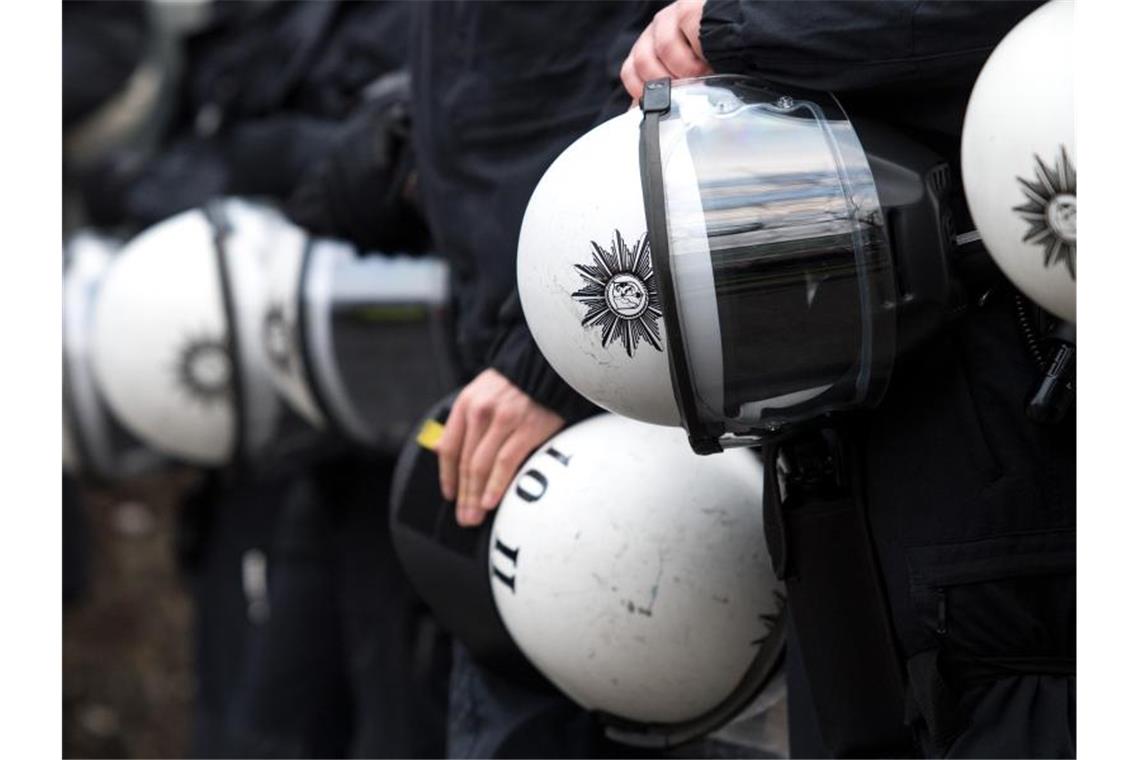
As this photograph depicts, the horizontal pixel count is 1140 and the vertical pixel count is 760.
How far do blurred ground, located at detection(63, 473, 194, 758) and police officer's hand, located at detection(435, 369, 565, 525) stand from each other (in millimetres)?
2481

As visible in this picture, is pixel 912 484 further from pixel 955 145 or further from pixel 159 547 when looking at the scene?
pixel 159 547

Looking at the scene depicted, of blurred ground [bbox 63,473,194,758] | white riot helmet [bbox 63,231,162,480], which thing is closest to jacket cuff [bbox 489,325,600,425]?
white riot helmet [bbox 63,231,162,480]

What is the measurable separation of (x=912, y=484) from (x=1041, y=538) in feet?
0.42

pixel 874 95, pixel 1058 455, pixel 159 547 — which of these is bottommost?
pixel 159 547

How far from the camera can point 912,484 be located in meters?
1.70

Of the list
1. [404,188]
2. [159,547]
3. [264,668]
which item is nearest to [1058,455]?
[404,188]

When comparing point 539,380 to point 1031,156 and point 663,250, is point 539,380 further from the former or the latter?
point 1031,156

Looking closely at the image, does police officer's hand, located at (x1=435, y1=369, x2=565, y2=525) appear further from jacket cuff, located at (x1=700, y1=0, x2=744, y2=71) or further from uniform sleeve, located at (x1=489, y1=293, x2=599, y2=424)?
jacket cuff, located at (x1=700, y1=0, x2=744, y2=71)

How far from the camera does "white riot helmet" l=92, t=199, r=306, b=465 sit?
3162 millimetres

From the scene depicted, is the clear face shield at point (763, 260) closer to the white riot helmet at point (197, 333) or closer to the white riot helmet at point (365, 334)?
the white riot helmet at point (365, 334)

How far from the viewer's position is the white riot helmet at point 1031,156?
1.44m

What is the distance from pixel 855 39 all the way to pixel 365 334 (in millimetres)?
1502
